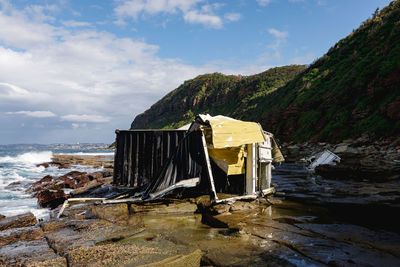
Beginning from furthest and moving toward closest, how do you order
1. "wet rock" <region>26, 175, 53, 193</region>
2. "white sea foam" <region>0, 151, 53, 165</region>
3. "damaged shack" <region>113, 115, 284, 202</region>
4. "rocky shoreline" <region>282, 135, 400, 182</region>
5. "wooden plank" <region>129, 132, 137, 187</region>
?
"white sea foam" <region>0, 151, 53, 165</region>, "wet rock" <region>26, 175, 53, 193</region>, "rocky shoreline" <region>282, 135, 400, 182</region>, "wooden plank" <region>129, 132, 137, 187</region>, "damaged shack" <region>113, 115, 284, 202</region>

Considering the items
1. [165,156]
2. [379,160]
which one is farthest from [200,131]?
[379,160]

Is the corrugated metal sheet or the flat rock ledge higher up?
the corrugated metal sheet

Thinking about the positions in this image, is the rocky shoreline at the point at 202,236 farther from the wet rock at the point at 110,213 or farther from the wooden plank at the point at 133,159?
the wooden plank at the point at 133,159

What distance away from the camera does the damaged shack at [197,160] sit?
7574mm

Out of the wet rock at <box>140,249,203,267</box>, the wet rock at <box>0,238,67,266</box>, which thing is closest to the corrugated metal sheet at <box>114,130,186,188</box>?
the wet rock at <box>0,238,67,266</box>

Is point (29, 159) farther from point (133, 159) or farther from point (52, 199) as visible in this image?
point (133, 159)

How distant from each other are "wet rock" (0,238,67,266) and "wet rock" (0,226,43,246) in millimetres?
222

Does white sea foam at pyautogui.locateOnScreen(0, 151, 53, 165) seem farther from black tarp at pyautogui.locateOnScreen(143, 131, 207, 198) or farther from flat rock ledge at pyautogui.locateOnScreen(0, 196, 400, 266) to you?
flat rock ledge at pyautogui.locateOnScreen(0, 196, 400, 266)

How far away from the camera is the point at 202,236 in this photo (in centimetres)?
548

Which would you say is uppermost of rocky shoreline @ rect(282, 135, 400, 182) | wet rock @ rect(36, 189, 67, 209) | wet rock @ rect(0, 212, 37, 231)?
rocky shoreline @ rect(282, 135, 400, 182)

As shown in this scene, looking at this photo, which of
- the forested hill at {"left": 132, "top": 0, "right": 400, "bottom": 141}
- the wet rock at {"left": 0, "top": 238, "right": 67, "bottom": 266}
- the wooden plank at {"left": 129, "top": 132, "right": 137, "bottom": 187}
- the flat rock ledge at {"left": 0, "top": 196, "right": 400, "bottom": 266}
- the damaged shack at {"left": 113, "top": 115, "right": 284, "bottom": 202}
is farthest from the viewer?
the forested hill at {"left": 132, "top": 0, "right": 400, "bottom": 141}

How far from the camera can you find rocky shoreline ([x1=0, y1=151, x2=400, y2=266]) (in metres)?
4.30

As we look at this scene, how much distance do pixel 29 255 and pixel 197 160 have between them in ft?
14.8

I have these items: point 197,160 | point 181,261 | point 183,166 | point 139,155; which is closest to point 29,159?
point 139,155
